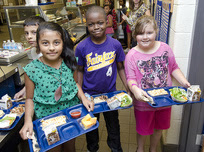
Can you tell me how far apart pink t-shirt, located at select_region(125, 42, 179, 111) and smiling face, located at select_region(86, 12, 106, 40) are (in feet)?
1.17

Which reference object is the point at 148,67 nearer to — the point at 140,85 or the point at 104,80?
the point at 140,85

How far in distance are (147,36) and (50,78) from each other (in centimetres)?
90

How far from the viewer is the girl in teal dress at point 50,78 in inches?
54.2

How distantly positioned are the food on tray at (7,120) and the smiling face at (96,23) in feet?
3.31

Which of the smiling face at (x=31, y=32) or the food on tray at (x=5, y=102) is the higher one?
the smiling face at (x=31, y=32)

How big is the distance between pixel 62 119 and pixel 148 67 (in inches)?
33.9

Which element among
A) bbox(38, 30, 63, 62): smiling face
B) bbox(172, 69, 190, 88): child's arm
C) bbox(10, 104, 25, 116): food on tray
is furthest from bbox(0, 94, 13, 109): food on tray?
bbox(172, 69, 190, 88): child's arm

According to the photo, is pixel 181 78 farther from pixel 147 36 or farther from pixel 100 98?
pixel 100 98

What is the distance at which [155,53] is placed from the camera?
1648 mm

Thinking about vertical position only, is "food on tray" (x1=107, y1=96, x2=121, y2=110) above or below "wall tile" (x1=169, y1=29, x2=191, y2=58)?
below

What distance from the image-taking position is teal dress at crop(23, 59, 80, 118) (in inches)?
55.6

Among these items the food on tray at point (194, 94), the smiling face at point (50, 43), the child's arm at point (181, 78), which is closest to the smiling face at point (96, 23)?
the smiling face at point (50, 43)

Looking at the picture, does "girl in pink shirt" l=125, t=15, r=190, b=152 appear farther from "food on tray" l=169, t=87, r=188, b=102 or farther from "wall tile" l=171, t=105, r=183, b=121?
→ "wall tile" l=171, t=105, r=183, b=121

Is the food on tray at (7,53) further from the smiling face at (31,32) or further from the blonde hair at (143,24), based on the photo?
the blonde hair at (143,24)
